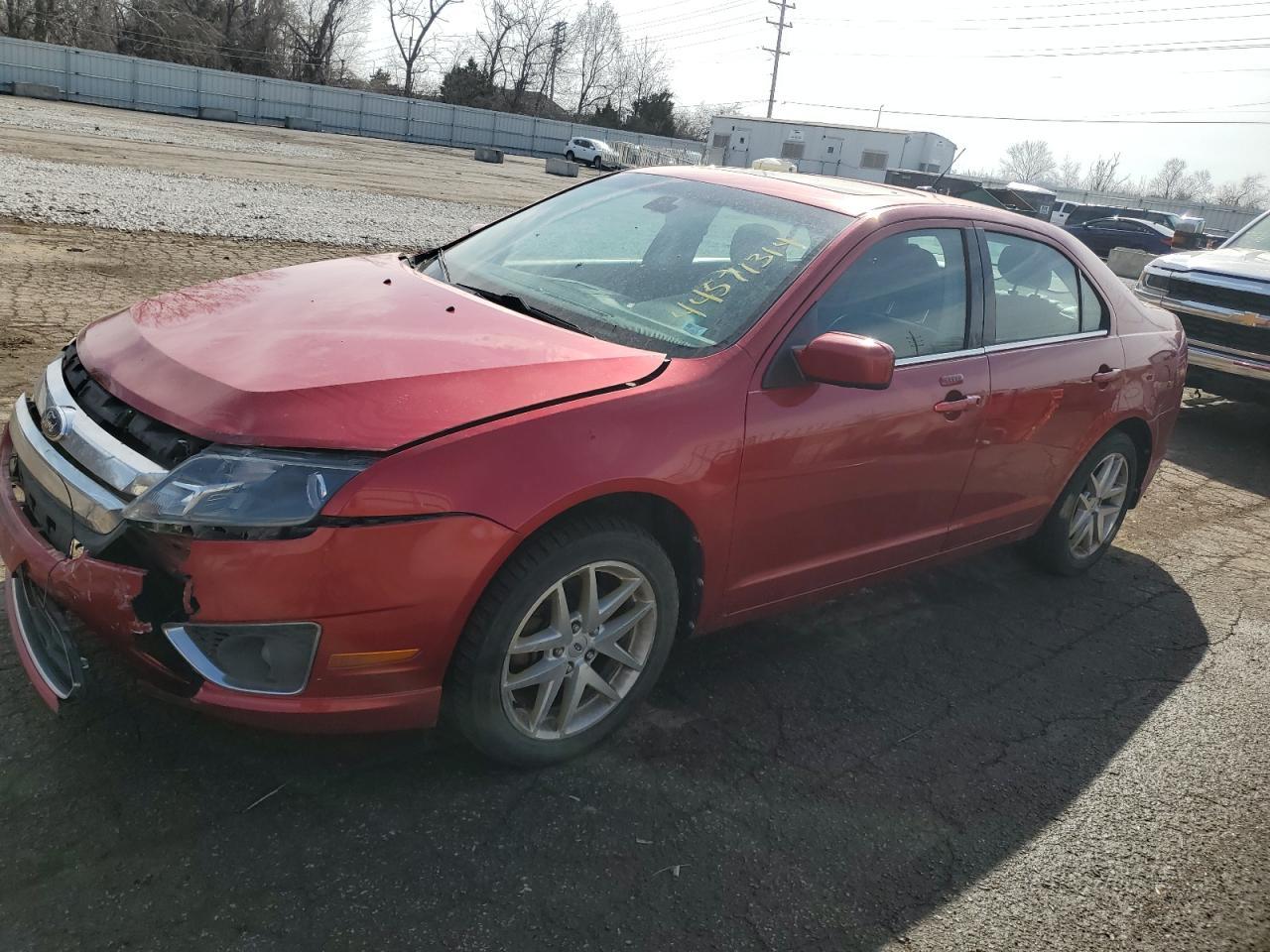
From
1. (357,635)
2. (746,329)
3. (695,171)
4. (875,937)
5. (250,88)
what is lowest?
(875,937)

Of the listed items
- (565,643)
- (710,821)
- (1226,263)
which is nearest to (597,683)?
(565,643)

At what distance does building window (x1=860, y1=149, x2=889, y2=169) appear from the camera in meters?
52.1

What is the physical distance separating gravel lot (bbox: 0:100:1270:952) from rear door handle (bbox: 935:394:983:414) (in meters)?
1.01

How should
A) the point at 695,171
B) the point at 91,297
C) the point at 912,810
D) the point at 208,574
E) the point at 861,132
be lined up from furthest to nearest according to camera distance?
1. the point at 861,132
2. the point at 91,297
3. the point at 695,171
4. the point at 912,810
5. the point at 208,574

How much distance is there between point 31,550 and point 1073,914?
9.46 ft

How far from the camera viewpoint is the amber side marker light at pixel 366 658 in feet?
7.57

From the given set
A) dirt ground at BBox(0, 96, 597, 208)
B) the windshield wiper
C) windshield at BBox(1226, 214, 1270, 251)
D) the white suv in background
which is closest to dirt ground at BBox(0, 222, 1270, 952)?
the windshield wiper

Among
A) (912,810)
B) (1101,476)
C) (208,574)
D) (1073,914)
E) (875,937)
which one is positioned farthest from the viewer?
(1101,476)

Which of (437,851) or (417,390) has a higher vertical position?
(417,390)

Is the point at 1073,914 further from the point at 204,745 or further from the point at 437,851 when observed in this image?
the point at 204,745

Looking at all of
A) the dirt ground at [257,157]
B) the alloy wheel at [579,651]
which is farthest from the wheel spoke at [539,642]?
the dirt ground at [257,157]

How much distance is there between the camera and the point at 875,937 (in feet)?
7.93

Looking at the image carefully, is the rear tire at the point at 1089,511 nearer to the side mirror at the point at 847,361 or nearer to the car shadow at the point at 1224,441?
the side mirror at the point at 847,361

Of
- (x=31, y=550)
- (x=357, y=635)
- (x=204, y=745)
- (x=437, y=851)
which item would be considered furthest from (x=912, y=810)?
(x=31, y=550)
